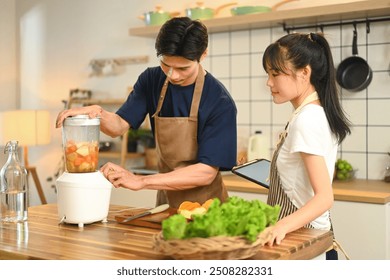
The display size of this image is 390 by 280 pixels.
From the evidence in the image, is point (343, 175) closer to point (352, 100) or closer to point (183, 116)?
point (352, 100)

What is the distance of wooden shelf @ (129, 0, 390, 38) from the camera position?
107 inches

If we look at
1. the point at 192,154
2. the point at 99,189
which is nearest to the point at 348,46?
the point at 192,154

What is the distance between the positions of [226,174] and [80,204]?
64.8 inches

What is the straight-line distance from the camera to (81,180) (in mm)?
1615

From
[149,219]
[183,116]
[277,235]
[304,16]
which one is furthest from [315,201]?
[304,16]

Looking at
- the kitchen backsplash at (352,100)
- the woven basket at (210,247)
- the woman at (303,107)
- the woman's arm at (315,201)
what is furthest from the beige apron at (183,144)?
the kitchen backsplash at (352,100)

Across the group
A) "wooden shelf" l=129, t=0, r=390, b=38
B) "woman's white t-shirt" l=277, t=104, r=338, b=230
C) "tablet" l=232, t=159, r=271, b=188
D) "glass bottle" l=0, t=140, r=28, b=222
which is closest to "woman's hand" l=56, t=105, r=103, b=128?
"glass bottle" l=0, t=140, r=28, b=222

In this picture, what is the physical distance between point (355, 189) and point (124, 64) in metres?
1.92

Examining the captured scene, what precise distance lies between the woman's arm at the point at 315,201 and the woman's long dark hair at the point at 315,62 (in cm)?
14

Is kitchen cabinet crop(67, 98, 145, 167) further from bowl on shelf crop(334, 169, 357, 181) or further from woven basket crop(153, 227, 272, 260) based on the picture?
woven basket crop(153, 227, 272, 260)

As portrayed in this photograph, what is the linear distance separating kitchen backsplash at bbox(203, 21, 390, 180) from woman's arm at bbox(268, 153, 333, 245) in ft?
5.43

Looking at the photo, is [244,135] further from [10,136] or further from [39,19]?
[39,19]

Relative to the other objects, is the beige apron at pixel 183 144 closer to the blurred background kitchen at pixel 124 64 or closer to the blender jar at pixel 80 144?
the blender jar at pixel 80 144

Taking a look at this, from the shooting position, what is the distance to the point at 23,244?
1.43 metres
